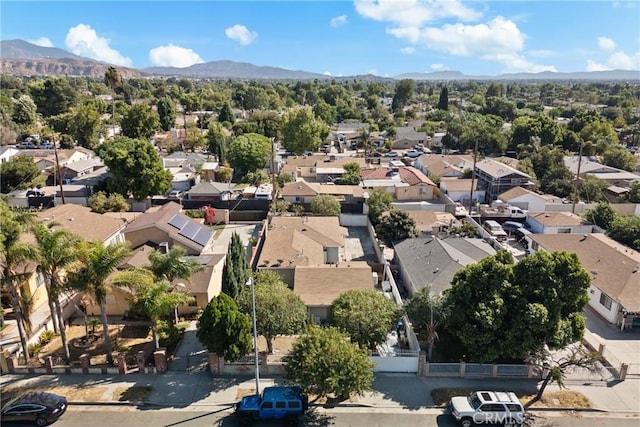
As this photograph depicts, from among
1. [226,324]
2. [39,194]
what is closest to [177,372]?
[226,324]

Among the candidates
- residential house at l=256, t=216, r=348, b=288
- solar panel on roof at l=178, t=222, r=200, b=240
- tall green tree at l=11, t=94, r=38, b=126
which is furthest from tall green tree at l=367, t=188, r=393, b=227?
tall green tree at l=11, t=94, r=38, b=126

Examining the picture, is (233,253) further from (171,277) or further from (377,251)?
(377,251)

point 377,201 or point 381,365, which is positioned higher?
point 377,201

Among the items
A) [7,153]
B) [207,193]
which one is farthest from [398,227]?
[7,153]

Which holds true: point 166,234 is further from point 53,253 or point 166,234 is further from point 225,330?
point 225,330

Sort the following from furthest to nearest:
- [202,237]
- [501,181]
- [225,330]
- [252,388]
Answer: [501,181] → [202,237] → [252,388] → [225,330]

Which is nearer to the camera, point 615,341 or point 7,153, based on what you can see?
point 615,341

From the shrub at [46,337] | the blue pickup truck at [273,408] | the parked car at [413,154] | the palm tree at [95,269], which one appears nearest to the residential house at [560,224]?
the blue pickup truck at [273,408]
